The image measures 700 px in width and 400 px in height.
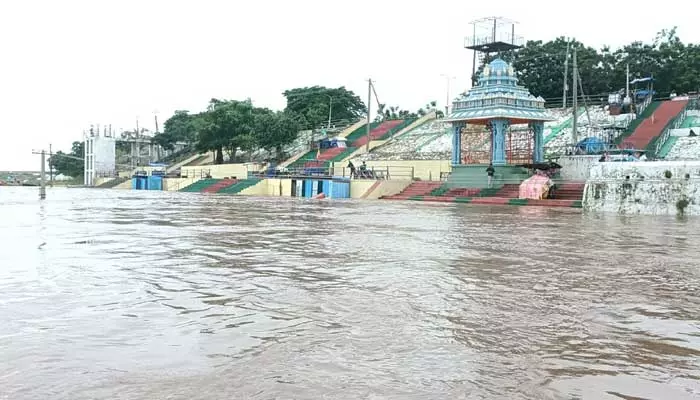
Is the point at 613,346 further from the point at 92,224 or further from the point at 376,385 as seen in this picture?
the point at 92,224

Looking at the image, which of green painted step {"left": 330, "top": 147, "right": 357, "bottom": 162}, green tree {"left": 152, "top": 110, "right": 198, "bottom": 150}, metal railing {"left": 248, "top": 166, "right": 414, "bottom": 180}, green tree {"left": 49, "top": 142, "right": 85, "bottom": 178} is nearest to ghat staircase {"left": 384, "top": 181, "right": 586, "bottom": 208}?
metal railing {"left": 248, "top": 166, "right": 414, "bottom": 180}

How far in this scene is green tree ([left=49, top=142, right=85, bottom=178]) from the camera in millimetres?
74406

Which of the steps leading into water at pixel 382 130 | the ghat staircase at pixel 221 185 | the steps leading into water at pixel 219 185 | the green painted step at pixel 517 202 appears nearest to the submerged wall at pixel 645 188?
the green painted step at pixel 517 202

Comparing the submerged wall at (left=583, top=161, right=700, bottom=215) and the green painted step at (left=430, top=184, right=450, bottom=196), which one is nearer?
the submerged wall at (left=583, top=161, right=700, bottom=215)

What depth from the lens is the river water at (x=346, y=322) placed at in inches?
143

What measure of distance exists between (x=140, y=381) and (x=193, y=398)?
46 cm

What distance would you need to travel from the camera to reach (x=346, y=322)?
5.10 meters

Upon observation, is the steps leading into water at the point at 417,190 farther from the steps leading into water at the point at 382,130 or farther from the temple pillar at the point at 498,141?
the steps leading into water at the point at 382,130

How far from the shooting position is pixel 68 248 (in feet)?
32.3

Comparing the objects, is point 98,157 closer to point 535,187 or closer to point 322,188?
point 322,188

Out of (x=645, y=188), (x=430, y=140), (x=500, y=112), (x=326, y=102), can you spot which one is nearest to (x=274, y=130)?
(x=430, y=140)

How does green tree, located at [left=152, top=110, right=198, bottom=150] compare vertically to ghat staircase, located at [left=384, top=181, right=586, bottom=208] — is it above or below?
above

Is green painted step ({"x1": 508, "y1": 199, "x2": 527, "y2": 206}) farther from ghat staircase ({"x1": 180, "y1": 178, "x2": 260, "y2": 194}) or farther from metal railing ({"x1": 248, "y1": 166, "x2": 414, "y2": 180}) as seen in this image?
ghat staircase ({"x1": 180, "y1": 178, "x2": 260, "y2": 194})

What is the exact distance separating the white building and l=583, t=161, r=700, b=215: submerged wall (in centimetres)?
5434
